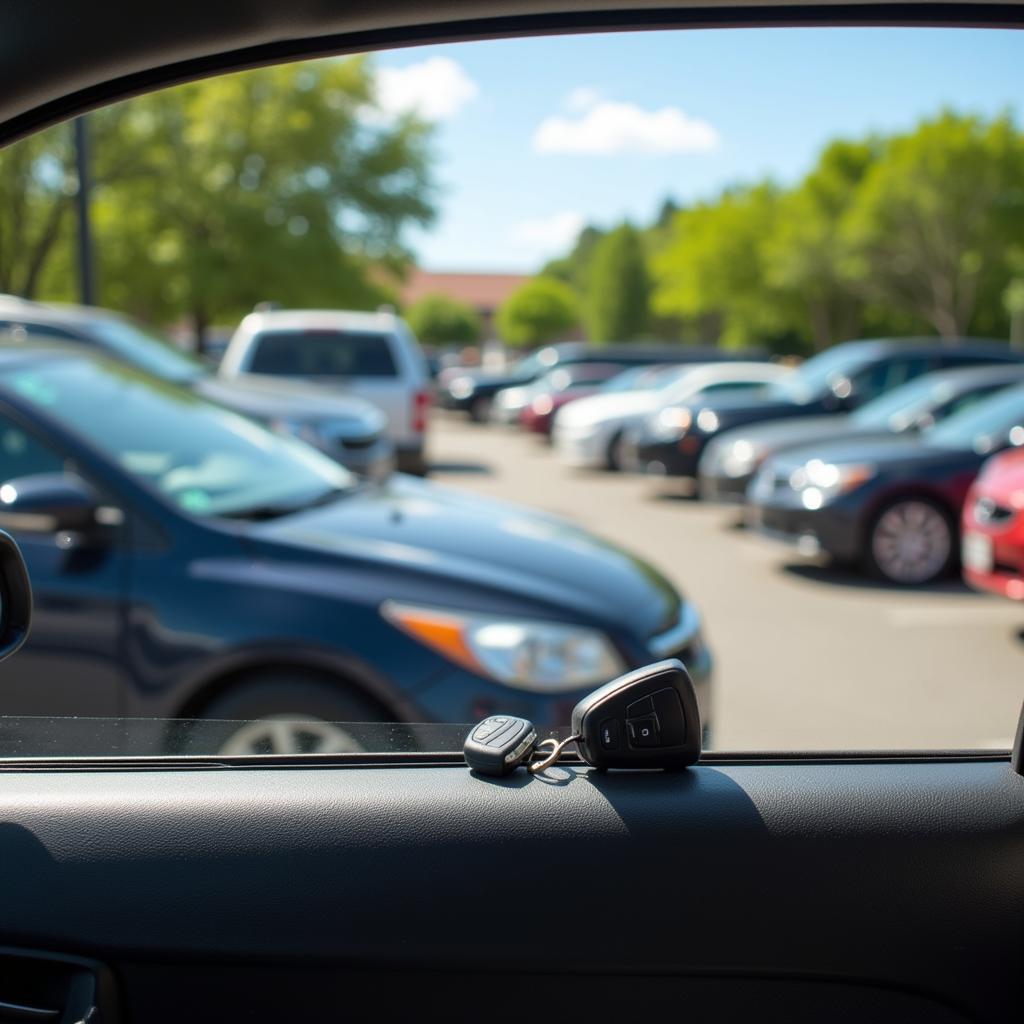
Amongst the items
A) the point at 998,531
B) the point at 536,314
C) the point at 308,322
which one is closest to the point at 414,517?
the point at 998,531

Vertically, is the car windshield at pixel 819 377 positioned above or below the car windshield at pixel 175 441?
above

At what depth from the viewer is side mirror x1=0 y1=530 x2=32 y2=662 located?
1.60m

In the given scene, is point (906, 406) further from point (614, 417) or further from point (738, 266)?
point (738, 266)

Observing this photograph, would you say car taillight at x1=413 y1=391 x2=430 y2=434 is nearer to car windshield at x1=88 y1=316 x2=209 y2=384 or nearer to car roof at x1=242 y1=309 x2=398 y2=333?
car roof at x1=242 y1=309 x2=398 y2=333

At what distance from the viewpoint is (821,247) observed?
58375mm

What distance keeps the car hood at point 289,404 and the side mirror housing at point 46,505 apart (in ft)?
16.8

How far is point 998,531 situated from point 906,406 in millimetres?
3981

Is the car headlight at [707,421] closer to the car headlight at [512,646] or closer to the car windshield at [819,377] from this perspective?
the car windshield at [819,377]

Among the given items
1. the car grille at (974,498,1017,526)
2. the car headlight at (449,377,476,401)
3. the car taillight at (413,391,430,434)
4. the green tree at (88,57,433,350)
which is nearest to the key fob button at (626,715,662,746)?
the car grille at (974,498,1017,526)

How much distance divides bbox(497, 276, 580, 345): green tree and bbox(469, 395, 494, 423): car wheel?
58815mm

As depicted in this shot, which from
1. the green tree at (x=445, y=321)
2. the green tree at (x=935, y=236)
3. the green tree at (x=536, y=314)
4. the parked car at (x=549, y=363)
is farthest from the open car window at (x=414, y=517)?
the green tree at (x=536, y=314)

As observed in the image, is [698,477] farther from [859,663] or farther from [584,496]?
[859,663]

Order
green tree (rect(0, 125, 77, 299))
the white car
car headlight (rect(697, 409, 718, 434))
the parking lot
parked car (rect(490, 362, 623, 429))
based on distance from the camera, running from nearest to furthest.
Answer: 1. green tree (rect(0, 125, 77, 299))
2. the parking lot
3. car headlight (rect(697, 409, 718, 434))
4. the white car
5. parked car (rect(490, 362, 623, 429))

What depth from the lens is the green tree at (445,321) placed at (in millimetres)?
82500
